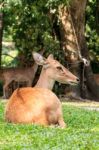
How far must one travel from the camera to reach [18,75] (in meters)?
19.1

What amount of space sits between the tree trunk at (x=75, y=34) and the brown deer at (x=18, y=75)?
70.8 inches

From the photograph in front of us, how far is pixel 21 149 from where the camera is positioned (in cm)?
582

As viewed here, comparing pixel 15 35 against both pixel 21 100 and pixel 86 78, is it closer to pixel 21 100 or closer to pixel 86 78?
pixel 86 78

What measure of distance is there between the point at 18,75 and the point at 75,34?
2983 mm

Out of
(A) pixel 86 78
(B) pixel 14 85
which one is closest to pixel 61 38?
(A) pixel 86 78

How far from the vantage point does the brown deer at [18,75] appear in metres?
18.9

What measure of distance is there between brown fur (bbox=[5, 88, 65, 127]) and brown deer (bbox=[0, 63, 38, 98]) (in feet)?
36.4

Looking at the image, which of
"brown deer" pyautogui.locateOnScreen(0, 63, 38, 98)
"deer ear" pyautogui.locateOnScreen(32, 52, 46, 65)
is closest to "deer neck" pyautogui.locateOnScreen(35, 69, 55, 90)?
"deer ear" pyautogui.locateOnScreen(32, 52, 46, 65)

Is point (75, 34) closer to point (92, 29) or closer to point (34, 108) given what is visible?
point (92, 29)

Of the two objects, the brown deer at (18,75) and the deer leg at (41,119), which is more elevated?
the deer leg at (41,119)

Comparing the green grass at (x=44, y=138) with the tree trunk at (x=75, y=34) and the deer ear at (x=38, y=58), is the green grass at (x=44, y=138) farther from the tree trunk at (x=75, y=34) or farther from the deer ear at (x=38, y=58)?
the tree trunk at (x=75, y=34)

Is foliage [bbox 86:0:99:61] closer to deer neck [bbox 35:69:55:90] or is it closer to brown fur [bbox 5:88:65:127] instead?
deer neck [bbox 35:69:55:90]

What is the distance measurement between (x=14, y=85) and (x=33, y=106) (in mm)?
12065

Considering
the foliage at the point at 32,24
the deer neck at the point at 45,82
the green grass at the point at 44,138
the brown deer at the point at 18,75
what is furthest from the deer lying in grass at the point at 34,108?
the brown deer at the point at 18,75
